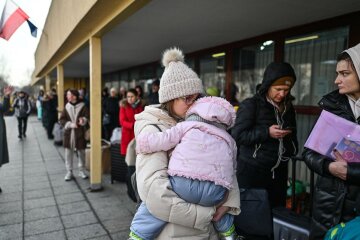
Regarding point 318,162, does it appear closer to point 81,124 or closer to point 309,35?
point 309,35

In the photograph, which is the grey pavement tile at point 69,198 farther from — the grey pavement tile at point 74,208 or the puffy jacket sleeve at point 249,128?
the puffy jacket sleeve at point 249,128

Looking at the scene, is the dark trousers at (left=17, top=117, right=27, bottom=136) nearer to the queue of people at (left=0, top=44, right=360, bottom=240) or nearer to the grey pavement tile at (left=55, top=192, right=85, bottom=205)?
the grey pavement tile at (left=55, top=192, right=85, bottom=205)

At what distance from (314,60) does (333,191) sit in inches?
129

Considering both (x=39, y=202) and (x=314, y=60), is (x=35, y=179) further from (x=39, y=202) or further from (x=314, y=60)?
(x=314, y=60)

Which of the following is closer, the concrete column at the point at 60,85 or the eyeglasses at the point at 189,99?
the eyeglasses at the point at 189,99

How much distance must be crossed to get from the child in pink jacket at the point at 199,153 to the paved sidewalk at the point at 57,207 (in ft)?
7.43

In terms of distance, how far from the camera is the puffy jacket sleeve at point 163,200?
53.7 inches

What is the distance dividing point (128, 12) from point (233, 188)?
2.60m

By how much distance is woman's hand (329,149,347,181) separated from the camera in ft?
5.10

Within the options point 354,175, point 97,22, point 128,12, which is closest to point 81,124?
point 97,22

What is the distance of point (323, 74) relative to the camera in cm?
424

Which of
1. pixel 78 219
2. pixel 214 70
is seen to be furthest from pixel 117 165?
pixel 214 70

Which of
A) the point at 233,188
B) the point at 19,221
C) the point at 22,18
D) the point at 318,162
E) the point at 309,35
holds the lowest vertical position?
the point at 19,221

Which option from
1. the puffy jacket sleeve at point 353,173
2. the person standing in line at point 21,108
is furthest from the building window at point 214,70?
the person standing in line at point 21,108
